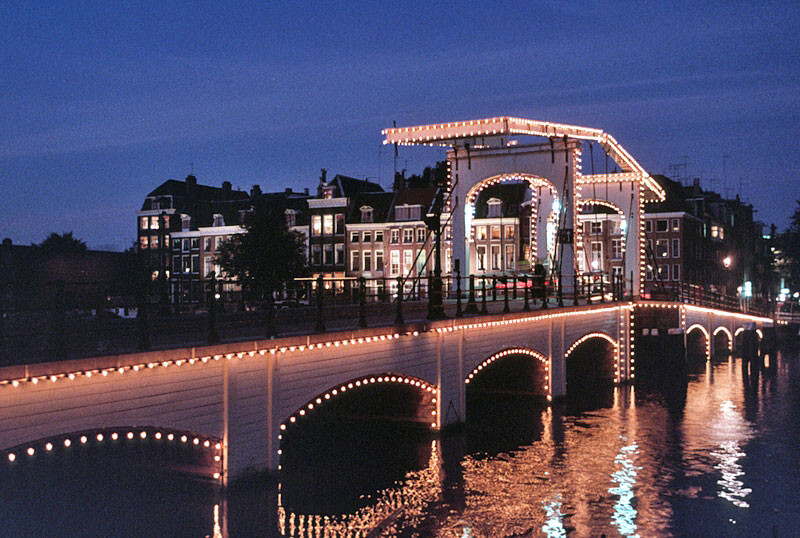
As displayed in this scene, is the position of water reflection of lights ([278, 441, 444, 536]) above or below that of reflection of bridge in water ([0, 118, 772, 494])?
below

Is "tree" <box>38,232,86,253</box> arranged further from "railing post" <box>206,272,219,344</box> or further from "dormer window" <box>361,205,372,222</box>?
"railing post" <box>206,272,219,344</box>

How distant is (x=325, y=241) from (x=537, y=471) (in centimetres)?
5262

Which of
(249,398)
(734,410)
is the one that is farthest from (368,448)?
(734,410)

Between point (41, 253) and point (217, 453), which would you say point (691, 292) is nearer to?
point (217, 453)

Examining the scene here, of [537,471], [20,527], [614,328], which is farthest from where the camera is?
[614,328]

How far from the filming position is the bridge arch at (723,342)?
53.8 meters

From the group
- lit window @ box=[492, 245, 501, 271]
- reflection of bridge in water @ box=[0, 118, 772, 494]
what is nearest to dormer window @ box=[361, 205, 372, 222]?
lit window @ box=[492, 245, 501, 271]

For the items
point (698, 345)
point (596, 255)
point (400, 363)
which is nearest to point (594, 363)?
point (698, 345)

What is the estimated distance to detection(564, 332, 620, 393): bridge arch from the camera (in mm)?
36938

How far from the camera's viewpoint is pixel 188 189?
78.5 meters

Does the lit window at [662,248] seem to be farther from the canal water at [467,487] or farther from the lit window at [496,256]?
the canal water at [467,487]

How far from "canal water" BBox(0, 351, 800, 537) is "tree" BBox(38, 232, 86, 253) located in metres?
44.5

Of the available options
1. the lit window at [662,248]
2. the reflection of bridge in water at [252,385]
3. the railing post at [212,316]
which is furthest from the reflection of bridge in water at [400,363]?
the lit window at [662,248]

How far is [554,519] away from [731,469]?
6768 mm
